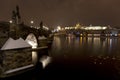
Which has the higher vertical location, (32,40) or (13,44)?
(13,44)

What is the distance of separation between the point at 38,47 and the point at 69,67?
54.4ft

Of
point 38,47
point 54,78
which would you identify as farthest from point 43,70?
point 38,47

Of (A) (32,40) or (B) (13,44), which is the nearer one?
(B) (13,44)

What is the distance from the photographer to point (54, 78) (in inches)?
693

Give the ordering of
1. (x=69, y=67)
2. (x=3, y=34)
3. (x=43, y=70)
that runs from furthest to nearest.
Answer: (x=69, y=67)
(x=43, y=70)
(x=3, y=34)

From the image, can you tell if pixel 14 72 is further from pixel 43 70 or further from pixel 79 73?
pixel 79 73

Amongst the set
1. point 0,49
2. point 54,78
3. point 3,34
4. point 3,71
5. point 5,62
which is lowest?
point 54,78

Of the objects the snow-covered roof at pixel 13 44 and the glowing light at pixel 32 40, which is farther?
the glowing light at pixel 32 40

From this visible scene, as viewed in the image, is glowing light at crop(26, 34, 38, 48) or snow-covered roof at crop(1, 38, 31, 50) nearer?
snow-covered roof at crop(1, 38, 31, 50)

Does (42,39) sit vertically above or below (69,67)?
above

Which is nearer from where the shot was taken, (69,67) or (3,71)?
(3,71)

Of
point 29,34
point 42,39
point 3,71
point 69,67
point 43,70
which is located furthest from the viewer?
point 42,39

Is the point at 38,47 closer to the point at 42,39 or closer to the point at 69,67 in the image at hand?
the point at 42,39

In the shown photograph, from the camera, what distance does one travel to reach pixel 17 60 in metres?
18.0
